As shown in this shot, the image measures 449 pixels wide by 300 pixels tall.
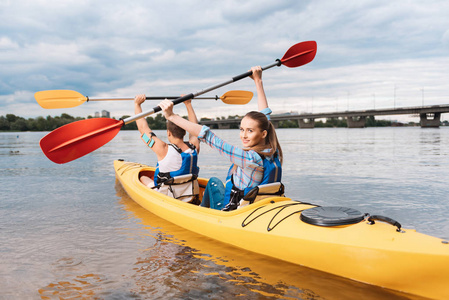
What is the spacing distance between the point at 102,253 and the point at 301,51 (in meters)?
4.33

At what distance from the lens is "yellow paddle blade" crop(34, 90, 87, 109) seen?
6348mm

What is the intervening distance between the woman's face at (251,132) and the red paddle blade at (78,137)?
2062 millimetres

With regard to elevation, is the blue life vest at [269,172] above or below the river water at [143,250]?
above

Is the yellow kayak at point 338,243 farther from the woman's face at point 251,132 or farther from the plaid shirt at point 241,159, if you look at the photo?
the woman's face at point 251,132

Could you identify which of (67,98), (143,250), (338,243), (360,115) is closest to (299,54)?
(338,243)

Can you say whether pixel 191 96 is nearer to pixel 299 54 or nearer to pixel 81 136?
pixel 81 136

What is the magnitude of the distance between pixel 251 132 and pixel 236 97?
122 inches

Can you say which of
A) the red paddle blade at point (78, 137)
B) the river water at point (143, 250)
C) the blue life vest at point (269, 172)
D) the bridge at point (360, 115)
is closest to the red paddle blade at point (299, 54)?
the blue life vest at point (269, 172)

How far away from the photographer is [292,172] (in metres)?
10.8

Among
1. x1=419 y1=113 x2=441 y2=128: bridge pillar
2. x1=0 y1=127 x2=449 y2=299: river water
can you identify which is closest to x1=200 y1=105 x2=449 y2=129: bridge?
x1=419 y1=113 x2=441 y2=128: bridge pillar

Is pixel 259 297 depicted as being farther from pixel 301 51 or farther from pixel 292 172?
pixel 292 172

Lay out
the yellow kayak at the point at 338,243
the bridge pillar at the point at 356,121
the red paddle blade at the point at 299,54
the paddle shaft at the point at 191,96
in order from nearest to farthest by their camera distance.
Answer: the yellow kayak at the point at 338,243 < the paddle shaft at the point at 191,96 < the red paddle blade at the point at 299,54 < the bridge pillar at the point at 356,121

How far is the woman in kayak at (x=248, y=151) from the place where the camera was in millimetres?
3424

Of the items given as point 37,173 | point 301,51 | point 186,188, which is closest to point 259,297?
point 186,188
